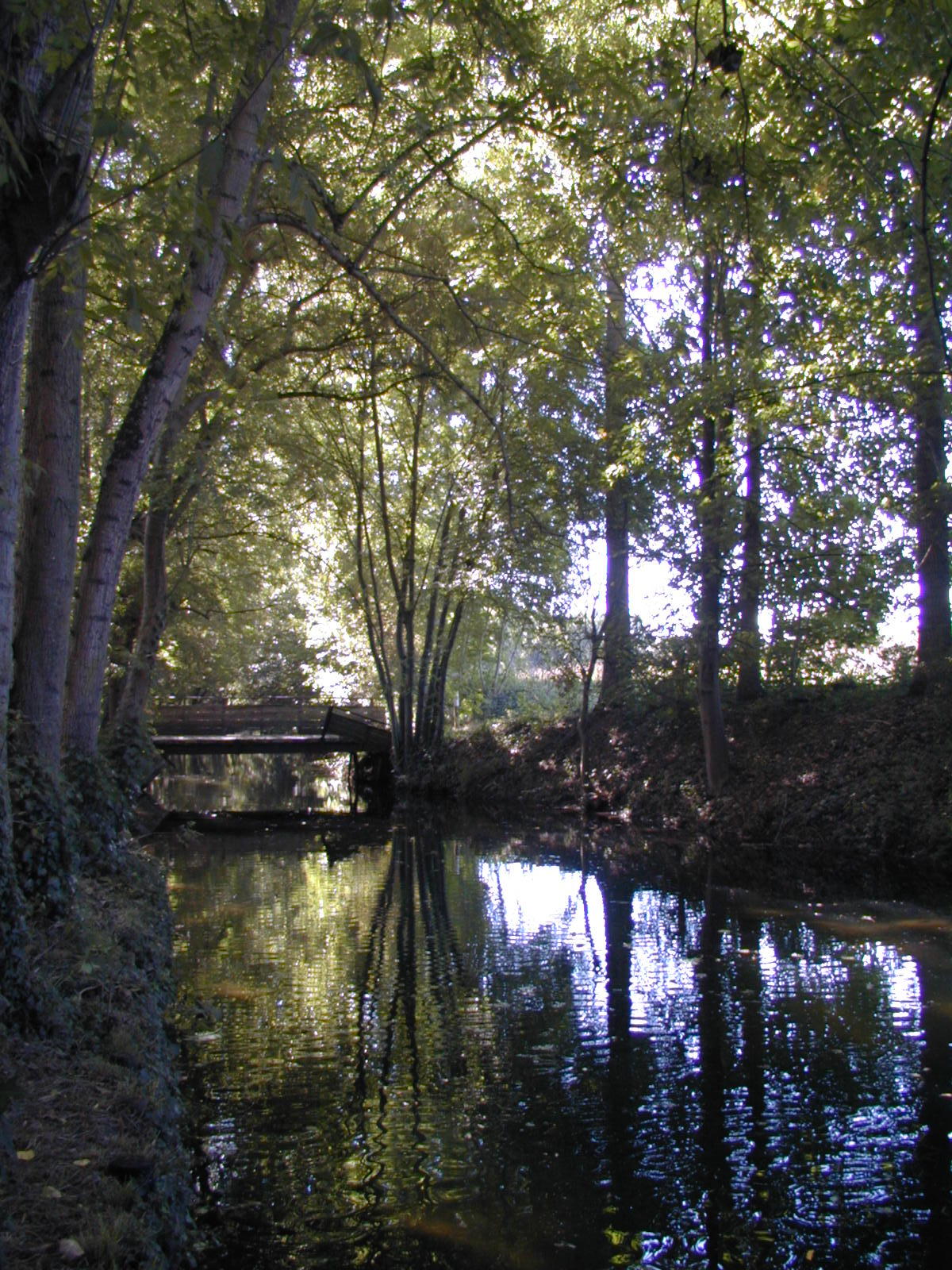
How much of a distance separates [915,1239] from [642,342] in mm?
14152

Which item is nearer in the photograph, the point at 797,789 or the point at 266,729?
the point at 797,789

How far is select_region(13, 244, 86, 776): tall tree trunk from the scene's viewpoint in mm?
5801

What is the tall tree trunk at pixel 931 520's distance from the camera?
1268 cm

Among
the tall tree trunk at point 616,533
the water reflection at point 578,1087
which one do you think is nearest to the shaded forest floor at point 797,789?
the tall tree trunk at point 616,533

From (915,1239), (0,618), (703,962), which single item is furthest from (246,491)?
(915,1239)

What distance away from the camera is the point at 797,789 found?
15.0m

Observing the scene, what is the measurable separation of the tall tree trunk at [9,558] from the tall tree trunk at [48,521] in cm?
160

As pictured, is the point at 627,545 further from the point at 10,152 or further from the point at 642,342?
the point at 10,152

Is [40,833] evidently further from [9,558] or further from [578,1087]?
[578,1087]

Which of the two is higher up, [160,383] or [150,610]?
[160,383]

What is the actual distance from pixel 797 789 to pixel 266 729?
15.5 meters

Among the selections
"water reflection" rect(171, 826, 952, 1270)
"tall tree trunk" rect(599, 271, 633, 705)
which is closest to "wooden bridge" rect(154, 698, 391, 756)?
"tall tree trunk" rect(599, 271, 633, 705)

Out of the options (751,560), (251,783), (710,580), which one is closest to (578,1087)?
(710,580)

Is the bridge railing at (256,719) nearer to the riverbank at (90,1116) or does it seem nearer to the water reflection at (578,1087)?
the water reflection at (578,1087)
